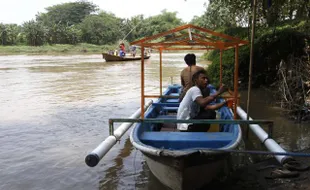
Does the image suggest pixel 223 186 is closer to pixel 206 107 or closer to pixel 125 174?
pixel 206 107

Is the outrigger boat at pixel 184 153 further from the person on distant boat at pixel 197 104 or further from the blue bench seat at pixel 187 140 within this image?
the person on distant boat at pixel 197 104

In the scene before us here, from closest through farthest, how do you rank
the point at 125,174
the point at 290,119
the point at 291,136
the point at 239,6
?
the point at 125,174 < the point at 291,136 < the point at 290,119 < the point at 239,6

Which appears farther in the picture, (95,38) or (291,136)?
(95,38)

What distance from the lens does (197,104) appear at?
14.9ft

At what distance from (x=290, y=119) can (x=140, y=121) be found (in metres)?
4.18

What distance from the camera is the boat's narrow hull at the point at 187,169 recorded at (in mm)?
3500

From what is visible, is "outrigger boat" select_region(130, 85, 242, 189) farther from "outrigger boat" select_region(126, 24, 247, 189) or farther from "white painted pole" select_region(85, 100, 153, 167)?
"white painted pole" select_region(85, 100, 153, 167)

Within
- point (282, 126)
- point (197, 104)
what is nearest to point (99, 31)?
point (282, 126)

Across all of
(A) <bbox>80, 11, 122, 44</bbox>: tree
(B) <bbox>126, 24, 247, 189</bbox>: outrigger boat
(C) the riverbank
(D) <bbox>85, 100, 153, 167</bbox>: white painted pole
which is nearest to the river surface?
(D) <bbox>85, 100, 153, 167</bbox>: white painted pole

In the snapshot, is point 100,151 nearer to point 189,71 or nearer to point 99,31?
point 189,71

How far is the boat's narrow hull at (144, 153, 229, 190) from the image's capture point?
350 cm

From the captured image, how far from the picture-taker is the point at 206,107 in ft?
14.2

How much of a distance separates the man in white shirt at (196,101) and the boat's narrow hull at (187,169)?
0.76 m

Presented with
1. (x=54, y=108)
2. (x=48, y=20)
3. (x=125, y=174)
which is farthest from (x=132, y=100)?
(x=48, y=20)
